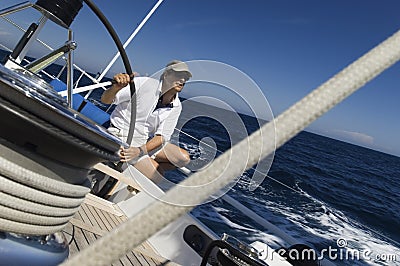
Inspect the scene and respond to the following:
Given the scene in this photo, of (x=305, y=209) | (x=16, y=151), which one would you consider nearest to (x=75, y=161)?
(x=16, y=151)

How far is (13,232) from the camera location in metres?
0.49

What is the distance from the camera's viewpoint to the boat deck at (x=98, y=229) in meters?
1.50

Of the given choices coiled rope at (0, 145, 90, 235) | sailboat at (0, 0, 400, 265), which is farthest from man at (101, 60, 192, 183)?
coiled rope at (0, 145, 90, 235)

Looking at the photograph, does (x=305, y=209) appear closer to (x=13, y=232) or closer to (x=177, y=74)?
(x=177, y=74)

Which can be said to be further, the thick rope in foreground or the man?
the man

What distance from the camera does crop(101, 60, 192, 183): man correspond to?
2.00m

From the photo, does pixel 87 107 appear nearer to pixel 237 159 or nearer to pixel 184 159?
pixel 184 159

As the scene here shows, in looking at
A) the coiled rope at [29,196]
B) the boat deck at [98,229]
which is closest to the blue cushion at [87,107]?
the boat deck at [98,229]

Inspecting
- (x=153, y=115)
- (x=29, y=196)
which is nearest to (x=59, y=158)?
(x=29, y=196)

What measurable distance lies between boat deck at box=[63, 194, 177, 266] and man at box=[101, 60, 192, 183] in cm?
29

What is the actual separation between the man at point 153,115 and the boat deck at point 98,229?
0.29 m

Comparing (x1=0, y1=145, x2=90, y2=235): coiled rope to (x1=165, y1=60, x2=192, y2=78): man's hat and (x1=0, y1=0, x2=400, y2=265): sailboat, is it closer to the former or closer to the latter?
(x1=0, y1=0, x2=400, y2=265): sailboat

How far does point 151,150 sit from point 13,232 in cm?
163

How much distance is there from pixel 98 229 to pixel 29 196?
129 cm
